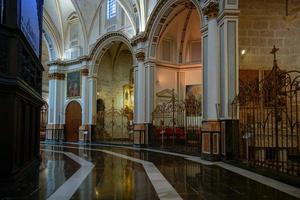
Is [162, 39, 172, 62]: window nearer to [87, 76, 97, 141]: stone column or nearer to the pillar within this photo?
[87, 76, 97, 141]: stone column

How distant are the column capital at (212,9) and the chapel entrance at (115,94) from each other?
14.1 m

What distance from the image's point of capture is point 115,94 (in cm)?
2678

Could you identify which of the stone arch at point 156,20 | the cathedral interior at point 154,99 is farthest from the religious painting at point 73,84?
the stone arch at point 156,20

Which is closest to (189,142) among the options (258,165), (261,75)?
(261,75)

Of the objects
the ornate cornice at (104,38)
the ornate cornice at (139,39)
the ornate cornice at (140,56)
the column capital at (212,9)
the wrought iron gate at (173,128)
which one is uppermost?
the ornate cornice at (104,38)

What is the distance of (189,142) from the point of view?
50.5ft

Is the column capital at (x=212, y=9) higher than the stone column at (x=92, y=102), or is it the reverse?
the column capital at (x=212, y=9)

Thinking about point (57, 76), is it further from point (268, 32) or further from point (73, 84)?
point (268, 32)

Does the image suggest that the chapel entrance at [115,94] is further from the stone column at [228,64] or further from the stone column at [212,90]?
the stone column at [228,64]

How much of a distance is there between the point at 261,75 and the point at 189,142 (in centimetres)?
466

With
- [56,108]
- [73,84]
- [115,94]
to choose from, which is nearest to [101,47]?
[115,94]

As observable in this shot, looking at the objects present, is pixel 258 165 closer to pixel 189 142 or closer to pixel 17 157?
pixel 17 157

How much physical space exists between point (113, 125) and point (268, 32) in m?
15.0

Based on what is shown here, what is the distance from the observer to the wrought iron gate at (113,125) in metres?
24.5
